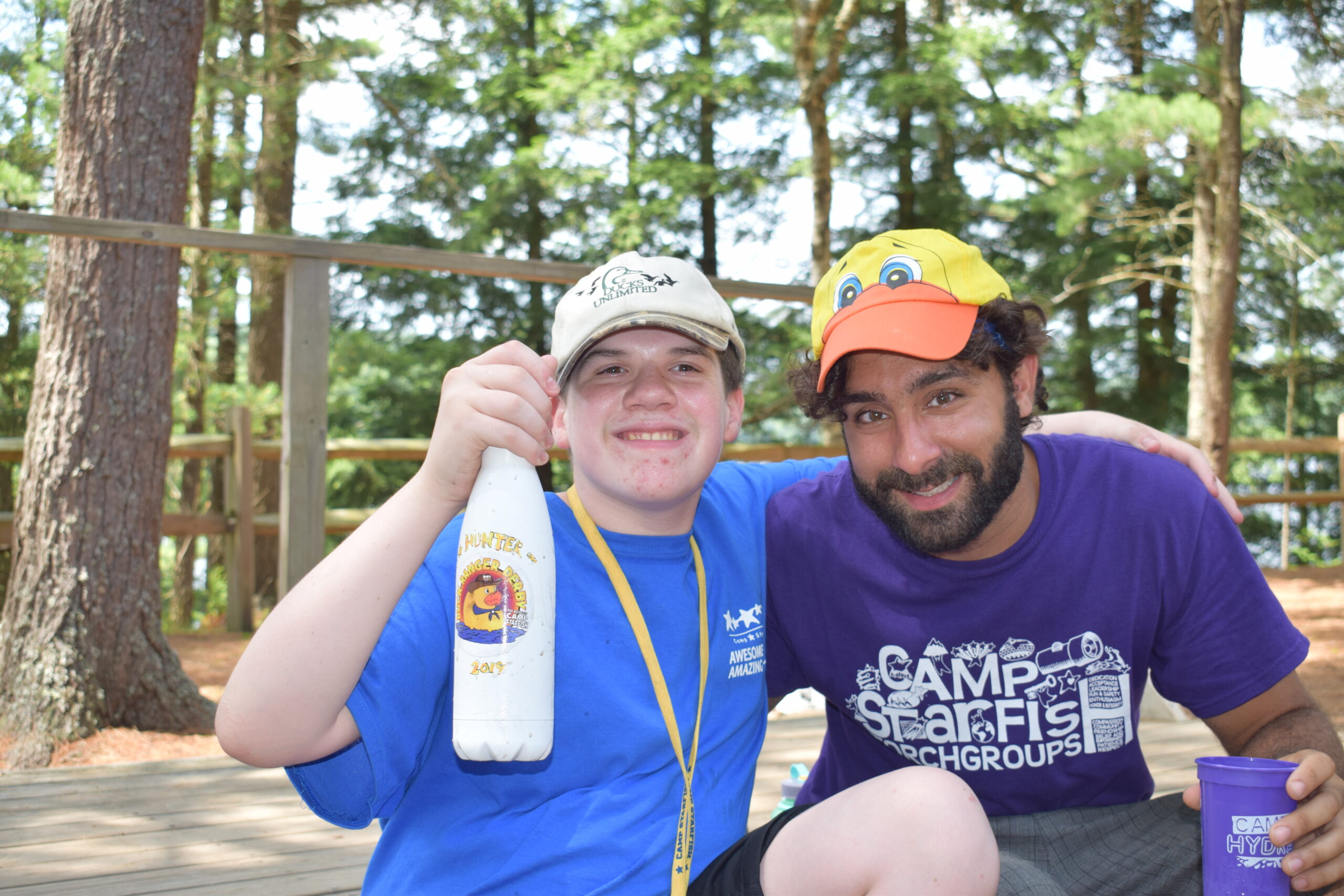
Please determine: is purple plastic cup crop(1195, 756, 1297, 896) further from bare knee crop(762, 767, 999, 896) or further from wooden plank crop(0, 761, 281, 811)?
wooden plank crop(0, 761, 281, 811)

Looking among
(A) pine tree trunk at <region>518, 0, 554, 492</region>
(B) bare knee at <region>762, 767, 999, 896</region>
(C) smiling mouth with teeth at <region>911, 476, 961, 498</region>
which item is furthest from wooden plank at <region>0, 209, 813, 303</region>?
(A) pine tree trunk at <region>518, 0, 554, 492</region>

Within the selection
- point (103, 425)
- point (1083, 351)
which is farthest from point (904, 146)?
A: point (103, 425)

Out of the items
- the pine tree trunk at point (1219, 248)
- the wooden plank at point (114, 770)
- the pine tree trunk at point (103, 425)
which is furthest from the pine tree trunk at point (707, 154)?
the wooden plank at point (114, 770)

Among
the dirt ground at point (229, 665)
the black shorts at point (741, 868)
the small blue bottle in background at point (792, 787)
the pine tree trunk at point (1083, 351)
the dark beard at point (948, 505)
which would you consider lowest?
the dirt ground at point (229, 665)

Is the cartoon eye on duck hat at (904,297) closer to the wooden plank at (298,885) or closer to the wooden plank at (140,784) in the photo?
the wooden plank at (298,885)

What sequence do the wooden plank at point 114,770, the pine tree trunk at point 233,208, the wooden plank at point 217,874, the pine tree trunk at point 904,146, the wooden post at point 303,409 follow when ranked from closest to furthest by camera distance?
1. the wooden plank at point 217,874
2. the wooden plank at point 114,770
3. the wooden post at point 303,409
4. the pine tree trunk at point 233,208
5. the pine tree trunk at point 904,146

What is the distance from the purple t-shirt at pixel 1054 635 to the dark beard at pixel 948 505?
0.22 feet

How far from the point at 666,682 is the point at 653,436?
16.2 inches

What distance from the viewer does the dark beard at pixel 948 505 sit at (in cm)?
184

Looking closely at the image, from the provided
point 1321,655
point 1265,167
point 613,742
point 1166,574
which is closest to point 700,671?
point 613,742

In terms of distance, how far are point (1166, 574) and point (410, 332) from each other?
44.6ft

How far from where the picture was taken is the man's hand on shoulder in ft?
4.62

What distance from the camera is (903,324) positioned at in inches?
74.1

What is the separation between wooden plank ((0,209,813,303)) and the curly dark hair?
166cm
